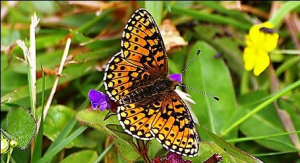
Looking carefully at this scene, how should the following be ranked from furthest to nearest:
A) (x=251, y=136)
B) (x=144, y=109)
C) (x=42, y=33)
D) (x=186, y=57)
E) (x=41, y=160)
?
(x=42, y=33), (x=186, y=57), (x=251, y=136), (x=41, y=160), (x=144, y=109)

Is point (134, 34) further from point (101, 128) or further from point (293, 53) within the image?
point (293, 53)

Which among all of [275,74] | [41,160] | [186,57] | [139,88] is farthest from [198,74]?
[41,160]

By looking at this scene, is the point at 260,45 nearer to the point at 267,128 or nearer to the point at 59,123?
the point at 267,128

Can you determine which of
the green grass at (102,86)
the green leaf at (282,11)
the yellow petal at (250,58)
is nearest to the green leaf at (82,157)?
the green grass at (102,86)

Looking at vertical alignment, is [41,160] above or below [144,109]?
below

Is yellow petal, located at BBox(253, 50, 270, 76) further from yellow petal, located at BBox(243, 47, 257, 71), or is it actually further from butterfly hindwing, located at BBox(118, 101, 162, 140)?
butterfly hindwing, located at BBox(118, 101, 162, 140)
